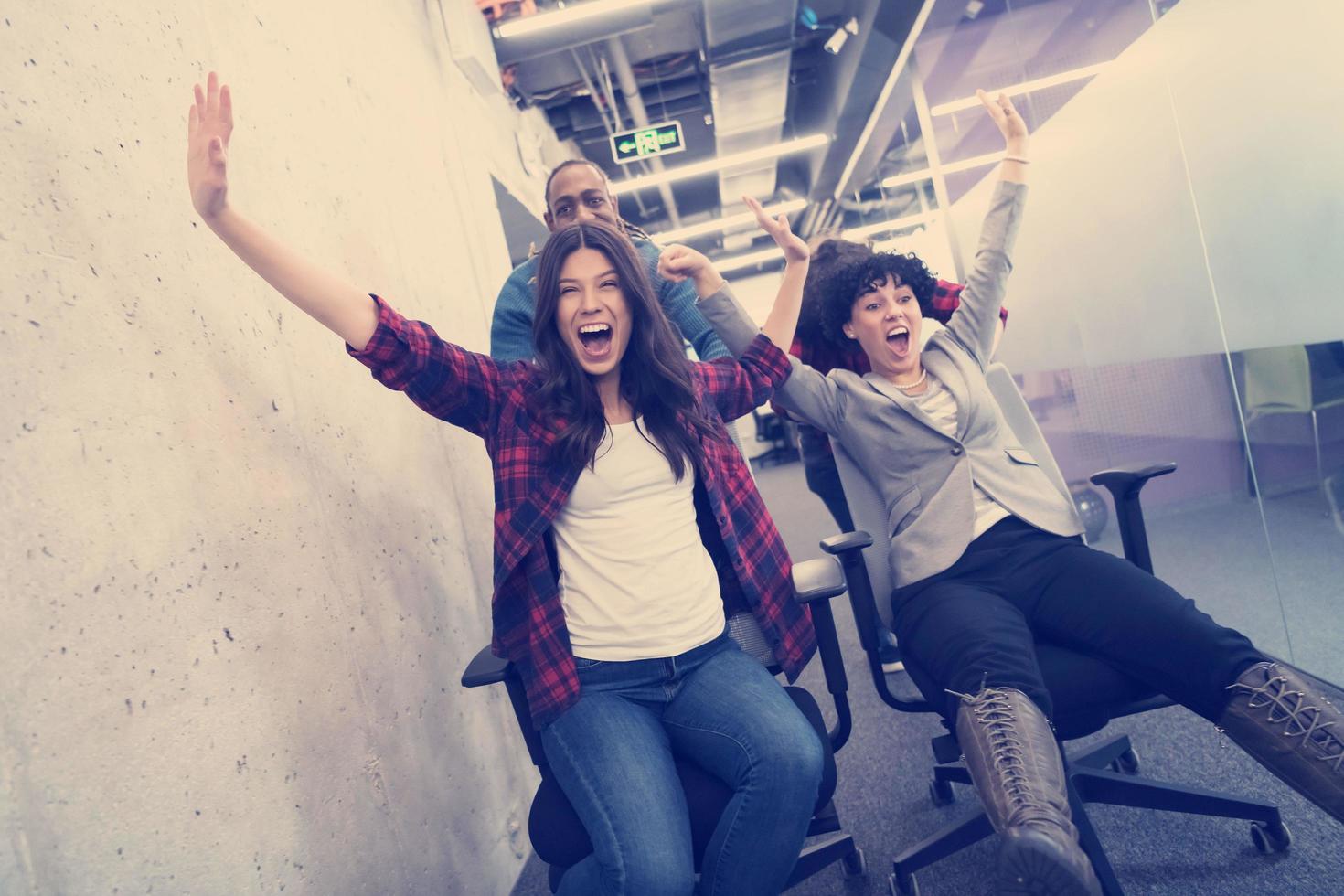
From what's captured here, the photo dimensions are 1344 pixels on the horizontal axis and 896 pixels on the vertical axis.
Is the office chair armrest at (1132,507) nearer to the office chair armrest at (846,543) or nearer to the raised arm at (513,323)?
the office chair armrest at (846,543)

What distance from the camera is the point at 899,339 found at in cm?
184

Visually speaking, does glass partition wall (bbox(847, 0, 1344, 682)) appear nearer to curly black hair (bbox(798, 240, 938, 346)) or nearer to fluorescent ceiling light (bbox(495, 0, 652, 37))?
curly black hair (bbox(798, 240, 938, 346))

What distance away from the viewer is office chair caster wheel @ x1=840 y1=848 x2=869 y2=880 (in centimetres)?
167

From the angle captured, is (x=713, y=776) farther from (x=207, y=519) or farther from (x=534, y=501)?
(x=207, y=519)

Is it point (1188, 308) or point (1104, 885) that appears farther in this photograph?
point (1188, 308)

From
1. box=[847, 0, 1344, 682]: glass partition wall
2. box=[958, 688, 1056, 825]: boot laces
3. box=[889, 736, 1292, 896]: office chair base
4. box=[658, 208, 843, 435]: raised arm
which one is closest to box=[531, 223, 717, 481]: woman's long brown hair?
box=[658, 208, 843, 435]: raised arm

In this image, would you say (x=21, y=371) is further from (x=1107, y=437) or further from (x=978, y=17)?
(x=978, y=17)

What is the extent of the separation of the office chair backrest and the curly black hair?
30 centimetres

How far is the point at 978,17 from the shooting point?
3.05 meters

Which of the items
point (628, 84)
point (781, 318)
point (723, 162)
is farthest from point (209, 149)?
point (723, 162)

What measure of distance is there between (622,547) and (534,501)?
0.17 m

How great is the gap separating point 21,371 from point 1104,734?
7.78 feet

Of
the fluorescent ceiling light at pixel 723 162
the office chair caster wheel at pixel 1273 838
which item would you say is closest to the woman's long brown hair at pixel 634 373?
the office chair caster wheel at pixel 1273 838

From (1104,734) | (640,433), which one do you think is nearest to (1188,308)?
(1104,734)
